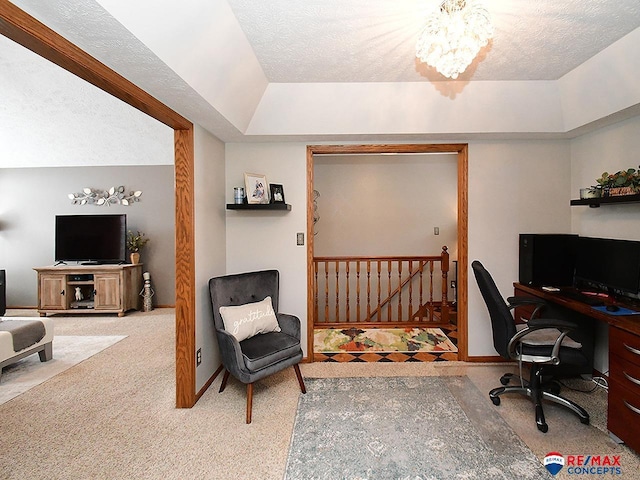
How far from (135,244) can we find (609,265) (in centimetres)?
608

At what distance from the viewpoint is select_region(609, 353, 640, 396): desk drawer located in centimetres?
194

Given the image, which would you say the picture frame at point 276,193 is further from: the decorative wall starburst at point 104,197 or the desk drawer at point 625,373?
the decorative wall starburst at point 104,197

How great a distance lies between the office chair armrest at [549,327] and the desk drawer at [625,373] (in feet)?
0.92

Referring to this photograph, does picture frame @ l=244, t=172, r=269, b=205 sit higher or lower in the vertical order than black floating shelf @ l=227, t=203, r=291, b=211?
higher

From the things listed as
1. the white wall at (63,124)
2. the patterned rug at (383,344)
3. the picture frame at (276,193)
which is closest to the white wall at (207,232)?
the picture frame at (276,193)

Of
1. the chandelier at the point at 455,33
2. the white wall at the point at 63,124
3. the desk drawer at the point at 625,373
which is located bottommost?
the desk drawer at the point at 625,373

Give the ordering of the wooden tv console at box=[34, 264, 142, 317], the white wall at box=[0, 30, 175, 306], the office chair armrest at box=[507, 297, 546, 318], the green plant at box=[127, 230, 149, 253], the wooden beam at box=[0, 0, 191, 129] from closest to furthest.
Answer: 1. the wooden beam at box=[0, 0, 191, 129]
2. the office chair armrest at box=[507, 297, 546, 318]
3. the wooden tv console at box=[34, 264, 142, 317]
4. the white wall at box=[0, 30, 175, 306]
5. the green plant at box=[127, 230, 149, 253]

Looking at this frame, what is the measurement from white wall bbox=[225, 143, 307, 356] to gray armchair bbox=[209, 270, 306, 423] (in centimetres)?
26

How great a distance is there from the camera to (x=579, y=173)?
3.23 m

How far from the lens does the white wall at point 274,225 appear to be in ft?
11.0

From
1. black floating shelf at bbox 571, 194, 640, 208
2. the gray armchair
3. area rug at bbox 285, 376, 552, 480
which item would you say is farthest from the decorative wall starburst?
black floating shelf at bbox 571, 194, 640, 208

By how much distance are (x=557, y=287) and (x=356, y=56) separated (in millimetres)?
2660

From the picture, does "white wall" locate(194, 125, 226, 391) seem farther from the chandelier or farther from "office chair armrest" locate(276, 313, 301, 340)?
the chandelier

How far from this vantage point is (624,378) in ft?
6.64
